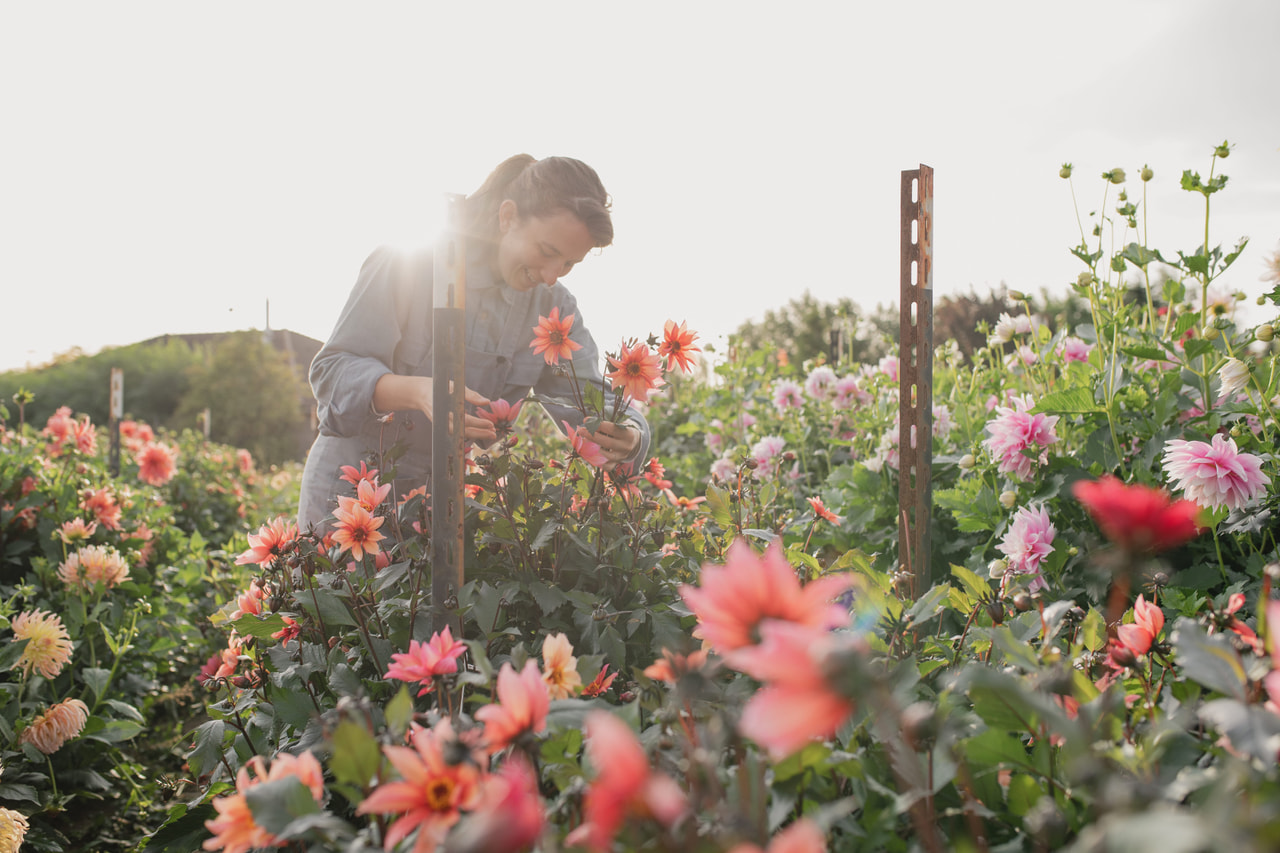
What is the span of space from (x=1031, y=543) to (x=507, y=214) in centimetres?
148

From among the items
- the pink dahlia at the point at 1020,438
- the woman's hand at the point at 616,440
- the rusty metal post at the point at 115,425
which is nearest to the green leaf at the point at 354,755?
the woman's hand at the point at 616,440

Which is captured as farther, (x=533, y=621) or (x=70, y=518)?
(x=70, y=518)

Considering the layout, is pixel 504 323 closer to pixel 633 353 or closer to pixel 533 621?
pixel 633 353

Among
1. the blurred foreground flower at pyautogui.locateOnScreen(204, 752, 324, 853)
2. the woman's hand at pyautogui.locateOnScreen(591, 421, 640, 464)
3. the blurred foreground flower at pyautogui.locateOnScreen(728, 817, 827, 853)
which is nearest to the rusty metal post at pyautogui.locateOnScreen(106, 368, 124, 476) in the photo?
the woman's hand at pyautogui.locateOnScreen(591, 421, 640, 464)

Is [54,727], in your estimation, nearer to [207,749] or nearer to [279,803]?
[207,749]

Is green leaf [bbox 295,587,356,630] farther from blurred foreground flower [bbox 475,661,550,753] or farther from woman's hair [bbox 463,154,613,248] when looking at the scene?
woman's hair [bbox 463,154,613,248]

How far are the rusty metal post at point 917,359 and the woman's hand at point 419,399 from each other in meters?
0.86

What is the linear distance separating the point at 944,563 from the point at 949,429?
0.66 metres

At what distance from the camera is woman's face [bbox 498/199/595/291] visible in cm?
198

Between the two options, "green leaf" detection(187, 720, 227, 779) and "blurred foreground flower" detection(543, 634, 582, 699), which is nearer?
"blurred foreground flower" detection(543, 634, 582, 699)

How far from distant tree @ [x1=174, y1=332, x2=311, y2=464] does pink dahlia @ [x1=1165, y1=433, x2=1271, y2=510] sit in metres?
22.9

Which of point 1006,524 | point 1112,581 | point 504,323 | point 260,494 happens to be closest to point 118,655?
point 504,323

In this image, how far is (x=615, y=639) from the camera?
119cm

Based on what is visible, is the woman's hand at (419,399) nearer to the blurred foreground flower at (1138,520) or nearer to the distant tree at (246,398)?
the blurred foreground flower at (1138,520)
